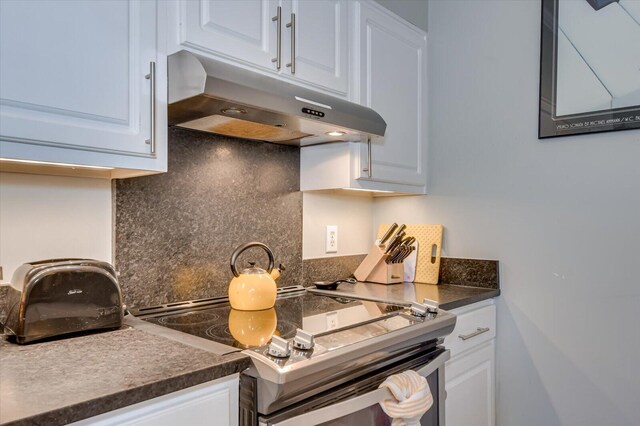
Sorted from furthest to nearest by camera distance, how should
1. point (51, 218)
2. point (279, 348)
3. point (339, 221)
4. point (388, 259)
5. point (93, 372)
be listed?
point (339, 221)
point (388, 259)
point (51, 218)
point (279, 348)
point (93, 372)

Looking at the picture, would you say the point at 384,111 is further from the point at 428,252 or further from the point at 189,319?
the point at 189,319

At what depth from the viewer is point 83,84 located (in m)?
1.03

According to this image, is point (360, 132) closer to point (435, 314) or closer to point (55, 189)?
point (435, 314)

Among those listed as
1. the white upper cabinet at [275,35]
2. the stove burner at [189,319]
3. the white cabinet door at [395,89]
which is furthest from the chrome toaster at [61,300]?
the white cabinet door at [395,89]

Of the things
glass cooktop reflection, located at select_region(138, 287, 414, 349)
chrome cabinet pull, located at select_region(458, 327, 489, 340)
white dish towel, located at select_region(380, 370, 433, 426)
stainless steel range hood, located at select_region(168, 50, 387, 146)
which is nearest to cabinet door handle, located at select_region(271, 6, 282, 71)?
stainless steel range hood, located at select_region(168, 50, 387, 146)

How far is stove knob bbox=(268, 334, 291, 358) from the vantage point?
96 cm

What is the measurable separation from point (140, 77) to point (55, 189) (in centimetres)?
41

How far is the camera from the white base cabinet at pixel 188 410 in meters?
0.77

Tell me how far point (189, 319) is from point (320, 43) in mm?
999

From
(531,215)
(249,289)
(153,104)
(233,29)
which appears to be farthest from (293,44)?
(531,215)

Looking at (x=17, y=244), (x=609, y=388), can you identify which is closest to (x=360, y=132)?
(x=17, y=244)

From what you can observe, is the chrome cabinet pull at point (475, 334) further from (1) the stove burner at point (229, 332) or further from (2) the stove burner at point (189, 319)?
(2) the stove burner at point (189, 319)

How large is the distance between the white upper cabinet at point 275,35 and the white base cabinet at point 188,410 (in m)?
0.84

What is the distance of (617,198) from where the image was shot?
1646 millimetres
